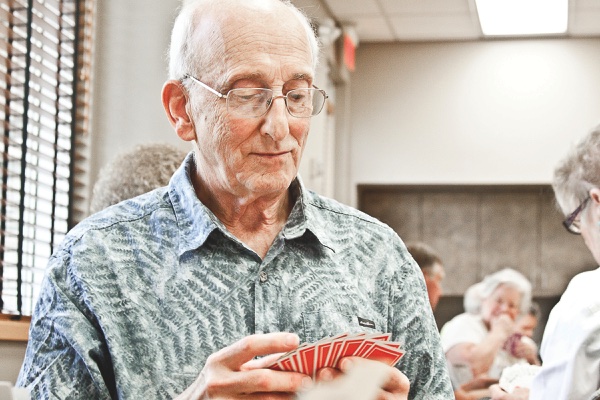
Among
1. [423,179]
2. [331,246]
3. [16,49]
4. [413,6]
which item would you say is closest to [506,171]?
[423,179]

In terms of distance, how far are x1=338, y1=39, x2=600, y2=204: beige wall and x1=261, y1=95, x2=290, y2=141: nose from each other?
624 centimetres

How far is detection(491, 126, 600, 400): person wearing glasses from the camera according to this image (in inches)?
79.7

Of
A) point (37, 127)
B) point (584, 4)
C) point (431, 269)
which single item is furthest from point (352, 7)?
point (37, 127)

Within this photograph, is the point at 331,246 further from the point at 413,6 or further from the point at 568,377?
the point at 413,6

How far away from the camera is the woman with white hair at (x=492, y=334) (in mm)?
4355

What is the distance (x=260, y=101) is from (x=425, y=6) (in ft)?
18.2

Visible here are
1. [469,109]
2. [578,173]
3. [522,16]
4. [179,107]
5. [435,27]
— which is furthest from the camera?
[469,109]

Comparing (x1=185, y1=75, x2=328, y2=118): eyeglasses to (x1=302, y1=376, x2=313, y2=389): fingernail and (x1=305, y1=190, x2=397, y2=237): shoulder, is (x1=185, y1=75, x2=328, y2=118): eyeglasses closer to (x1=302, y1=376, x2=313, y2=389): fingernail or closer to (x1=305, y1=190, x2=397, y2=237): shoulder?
(x1=305, y1=190, x2=397, y2=237): shoulder

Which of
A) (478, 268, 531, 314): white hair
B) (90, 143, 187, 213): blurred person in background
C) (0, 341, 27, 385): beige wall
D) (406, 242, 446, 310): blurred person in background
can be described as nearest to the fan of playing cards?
(90, 143, 187, 213): blurred person in background

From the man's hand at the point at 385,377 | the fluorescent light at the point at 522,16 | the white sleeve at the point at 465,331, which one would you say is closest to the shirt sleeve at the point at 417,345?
the man's hand at the point at 385,377

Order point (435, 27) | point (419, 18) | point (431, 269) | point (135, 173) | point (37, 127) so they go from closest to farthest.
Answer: point (135, 173)
point (37, 127)
point (431, 269)
point (419, 18)
point (435, 27)

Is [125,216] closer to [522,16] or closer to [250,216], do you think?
[250,216]

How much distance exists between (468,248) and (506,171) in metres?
0.76

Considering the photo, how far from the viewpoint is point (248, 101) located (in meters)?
1.43
